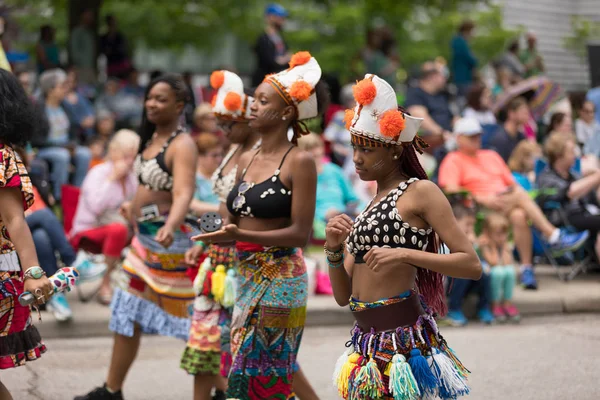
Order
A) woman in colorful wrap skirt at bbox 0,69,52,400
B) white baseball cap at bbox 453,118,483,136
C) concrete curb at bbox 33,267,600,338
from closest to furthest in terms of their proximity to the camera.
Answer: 1. woman in colorful wrap skirt at bbox 0,69,52,400
2. concrete curb at bbox 33,267,600,338
3. white baseball cap at bbox 453,118,483,136

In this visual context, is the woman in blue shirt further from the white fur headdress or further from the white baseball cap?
the white fur headdress

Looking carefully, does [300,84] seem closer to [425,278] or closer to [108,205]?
[425,278]

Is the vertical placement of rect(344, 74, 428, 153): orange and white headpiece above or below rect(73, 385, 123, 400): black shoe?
above

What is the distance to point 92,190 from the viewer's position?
970cm

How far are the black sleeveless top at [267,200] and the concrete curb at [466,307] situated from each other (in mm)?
3815

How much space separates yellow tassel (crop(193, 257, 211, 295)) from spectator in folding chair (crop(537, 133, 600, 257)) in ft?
19.8

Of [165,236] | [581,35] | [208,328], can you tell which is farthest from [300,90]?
[581,35]

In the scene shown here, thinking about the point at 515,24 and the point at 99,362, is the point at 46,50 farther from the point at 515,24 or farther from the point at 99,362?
the point at 515,24

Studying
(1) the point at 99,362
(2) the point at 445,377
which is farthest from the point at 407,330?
(1) the point at 99,362

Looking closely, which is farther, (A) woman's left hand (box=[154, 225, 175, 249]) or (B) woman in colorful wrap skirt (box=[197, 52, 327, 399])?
(A) woman's left hand (box=[154, 225, 175, 249])

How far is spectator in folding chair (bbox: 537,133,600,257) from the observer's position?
10.9 meters

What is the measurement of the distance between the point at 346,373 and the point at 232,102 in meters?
2.33

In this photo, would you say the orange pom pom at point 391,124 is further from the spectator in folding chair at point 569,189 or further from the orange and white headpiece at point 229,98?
the spectator in folding chair at point 569,189

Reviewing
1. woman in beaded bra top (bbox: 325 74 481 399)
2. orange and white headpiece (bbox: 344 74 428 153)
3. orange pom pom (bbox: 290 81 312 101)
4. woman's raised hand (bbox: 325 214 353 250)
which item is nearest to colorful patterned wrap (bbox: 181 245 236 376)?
orange pom pom (bbox: 290 81 312 101)
